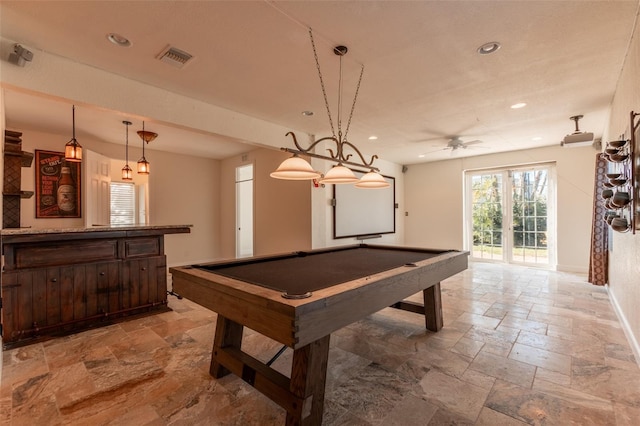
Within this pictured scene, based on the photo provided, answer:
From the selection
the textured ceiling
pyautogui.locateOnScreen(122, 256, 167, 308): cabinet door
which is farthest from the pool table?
the textured ceiling

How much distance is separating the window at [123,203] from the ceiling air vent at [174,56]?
463 centimetres

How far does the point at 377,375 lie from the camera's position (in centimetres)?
215

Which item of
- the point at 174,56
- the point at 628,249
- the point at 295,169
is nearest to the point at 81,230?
the point at 174,56

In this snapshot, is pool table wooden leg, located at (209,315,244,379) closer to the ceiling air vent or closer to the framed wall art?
the ceiling air vent

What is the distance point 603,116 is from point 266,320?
5369 millimetres

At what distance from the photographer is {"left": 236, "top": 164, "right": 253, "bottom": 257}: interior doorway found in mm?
6801

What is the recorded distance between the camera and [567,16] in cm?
202

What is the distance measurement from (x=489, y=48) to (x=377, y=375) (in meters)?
2.77

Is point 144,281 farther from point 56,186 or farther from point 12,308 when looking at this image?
point 56,186

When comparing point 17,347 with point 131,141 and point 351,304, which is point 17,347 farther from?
point 131,141

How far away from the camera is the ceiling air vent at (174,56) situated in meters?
2.45

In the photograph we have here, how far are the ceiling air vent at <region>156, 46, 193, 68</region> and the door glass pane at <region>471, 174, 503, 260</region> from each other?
21.5ft

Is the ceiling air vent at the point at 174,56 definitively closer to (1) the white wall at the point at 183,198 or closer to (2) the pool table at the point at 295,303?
(2) the pool table at the point at 295,303

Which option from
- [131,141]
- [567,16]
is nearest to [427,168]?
[567,16]
